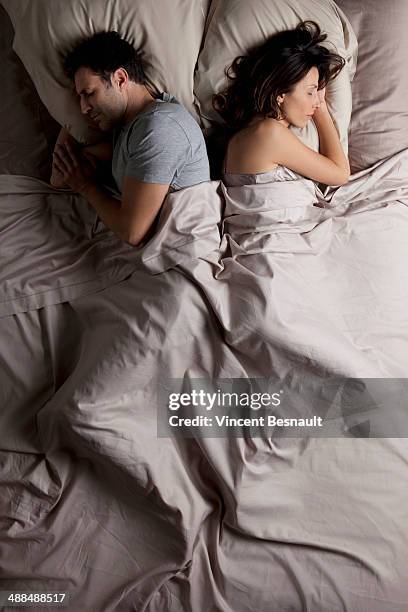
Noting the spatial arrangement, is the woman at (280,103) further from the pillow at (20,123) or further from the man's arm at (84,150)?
the pillow at (20,123)

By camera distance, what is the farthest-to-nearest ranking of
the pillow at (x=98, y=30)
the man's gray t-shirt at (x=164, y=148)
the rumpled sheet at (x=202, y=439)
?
the pillow at (x=98, y=30), the man's gray t-shirt at (x=164, y=148), the rumpled sheet at (x=202, y=439)

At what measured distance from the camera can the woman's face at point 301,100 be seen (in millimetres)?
1391

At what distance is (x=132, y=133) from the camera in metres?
1.35

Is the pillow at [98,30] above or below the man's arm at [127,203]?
above

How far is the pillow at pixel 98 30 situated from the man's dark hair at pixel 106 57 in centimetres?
3

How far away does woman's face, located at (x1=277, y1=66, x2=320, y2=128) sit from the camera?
54.7 inches

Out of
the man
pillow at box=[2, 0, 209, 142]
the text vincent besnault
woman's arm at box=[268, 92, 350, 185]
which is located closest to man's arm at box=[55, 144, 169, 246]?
the man

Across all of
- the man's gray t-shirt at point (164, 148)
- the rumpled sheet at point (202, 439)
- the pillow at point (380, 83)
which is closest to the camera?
the rumpled sheet at point (202, 439)

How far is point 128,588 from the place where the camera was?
1148mm

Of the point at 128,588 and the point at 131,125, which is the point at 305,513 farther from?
the point at 131,125

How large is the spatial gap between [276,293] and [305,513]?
1.32ft

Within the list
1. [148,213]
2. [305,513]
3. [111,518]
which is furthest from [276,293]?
[111,518]
